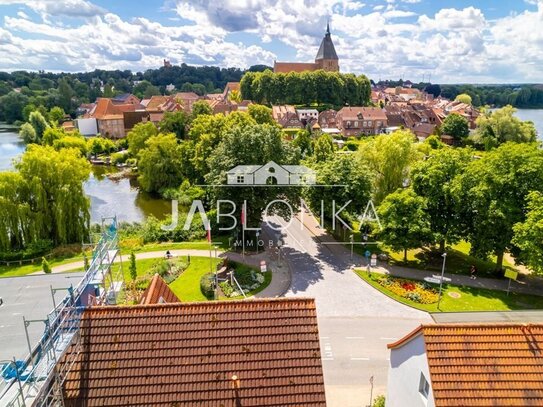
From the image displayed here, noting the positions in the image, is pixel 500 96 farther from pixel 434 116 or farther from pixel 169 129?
pixel 169 129

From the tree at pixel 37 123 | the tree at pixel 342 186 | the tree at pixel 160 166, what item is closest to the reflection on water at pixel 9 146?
the tree at pixel 37 123

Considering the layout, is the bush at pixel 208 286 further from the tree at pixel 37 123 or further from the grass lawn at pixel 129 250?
the tree at pixel 37 123

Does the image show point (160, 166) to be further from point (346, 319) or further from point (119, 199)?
point (346, 319)

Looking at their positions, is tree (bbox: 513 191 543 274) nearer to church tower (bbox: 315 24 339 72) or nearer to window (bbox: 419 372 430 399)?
window (bbox: 419 372 430 399)

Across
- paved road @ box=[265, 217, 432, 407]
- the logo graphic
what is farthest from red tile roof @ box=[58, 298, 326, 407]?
the logo graphic

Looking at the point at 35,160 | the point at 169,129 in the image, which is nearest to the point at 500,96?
the point at 169,129
